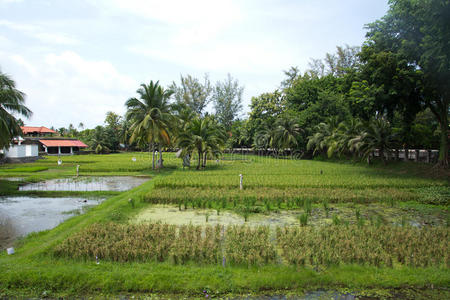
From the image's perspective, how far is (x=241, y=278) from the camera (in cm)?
517

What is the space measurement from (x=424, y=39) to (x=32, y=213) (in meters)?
18.3

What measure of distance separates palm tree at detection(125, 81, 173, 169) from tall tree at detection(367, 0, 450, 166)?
15.6 meters

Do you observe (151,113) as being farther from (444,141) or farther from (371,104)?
(444,141)

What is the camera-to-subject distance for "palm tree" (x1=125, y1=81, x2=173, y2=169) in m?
23.4

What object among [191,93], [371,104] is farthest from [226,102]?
[371,104]

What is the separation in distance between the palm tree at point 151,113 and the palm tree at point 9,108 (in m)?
7.18

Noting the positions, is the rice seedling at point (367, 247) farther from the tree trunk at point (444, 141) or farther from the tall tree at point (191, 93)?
the tall tree at point (191, 93)

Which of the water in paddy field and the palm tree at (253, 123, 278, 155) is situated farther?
the palm tree at (253, 123, 278, 155)

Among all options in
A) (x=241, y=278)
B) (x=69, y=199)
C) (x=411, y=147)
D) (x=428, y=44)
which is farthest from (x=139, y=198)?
(x=411, y=147)

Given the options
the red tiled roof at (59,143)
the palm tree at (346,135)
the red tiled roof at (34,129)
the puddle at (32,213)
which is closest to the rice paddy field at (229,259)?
the puddle at (32,213)

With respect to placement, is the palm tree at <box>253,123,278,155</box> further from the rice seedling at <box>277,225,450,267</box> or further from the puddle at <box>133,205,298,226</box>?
the rice seedling at <box>277,225,450,267</box>

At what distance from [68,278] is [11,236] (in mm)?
3611

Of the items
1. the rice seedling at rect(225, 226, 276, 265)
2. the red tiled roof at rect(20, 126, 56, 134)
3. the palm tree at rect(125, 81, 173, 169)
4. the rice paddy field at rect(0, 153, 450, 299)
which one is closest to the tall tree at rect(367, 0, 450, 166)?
the rice paddy field at rect(0, 153, 450, 299)

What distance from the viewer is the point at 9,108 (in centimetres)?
1786
